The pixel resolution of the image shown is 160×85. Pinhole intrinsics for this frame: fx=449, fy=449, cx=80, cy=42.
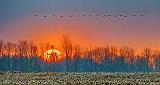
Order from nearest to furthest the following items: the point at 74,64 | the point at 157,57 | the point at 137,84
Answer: the point at 137,84 < the point at 74,64 < the point at 157,57

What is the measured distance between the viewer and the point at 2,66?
155875 millimetres

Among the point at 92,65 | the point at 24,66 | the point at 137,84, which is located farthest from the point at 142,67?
the point at 137,84

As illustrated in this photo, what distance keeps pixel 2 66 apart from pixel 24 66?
434 inches

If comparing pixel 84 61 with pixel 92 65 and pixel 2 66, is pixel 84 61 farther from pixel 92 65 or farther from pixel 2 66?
pixel 2 66

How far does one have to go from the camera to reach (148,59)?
17450 centimetres

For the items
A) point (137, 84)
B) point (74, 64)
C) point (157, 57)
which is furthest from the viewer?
point (157, 57)

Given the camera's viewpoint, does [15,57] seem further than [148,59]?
No

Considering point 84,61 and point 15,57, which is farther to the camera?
point 84,61

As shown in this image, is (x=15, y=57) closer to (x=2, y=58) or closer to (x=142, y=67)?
(x=2, y=58)

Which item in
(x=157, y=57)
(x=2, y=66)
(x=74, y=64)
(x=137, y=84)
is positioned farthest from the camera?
(x=157, y=57)

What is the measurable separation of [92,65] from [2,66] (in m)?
35.9

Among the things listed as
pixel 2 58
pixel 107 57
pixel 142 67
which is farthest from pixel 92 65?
pixel 2 58

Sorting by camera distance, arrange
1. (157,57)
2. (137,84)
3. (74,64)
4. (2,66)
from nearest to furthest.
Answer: (137,84), (2,66), (74,64), (157,57)

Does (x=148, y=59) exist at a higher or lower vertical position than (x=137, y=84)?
higher
